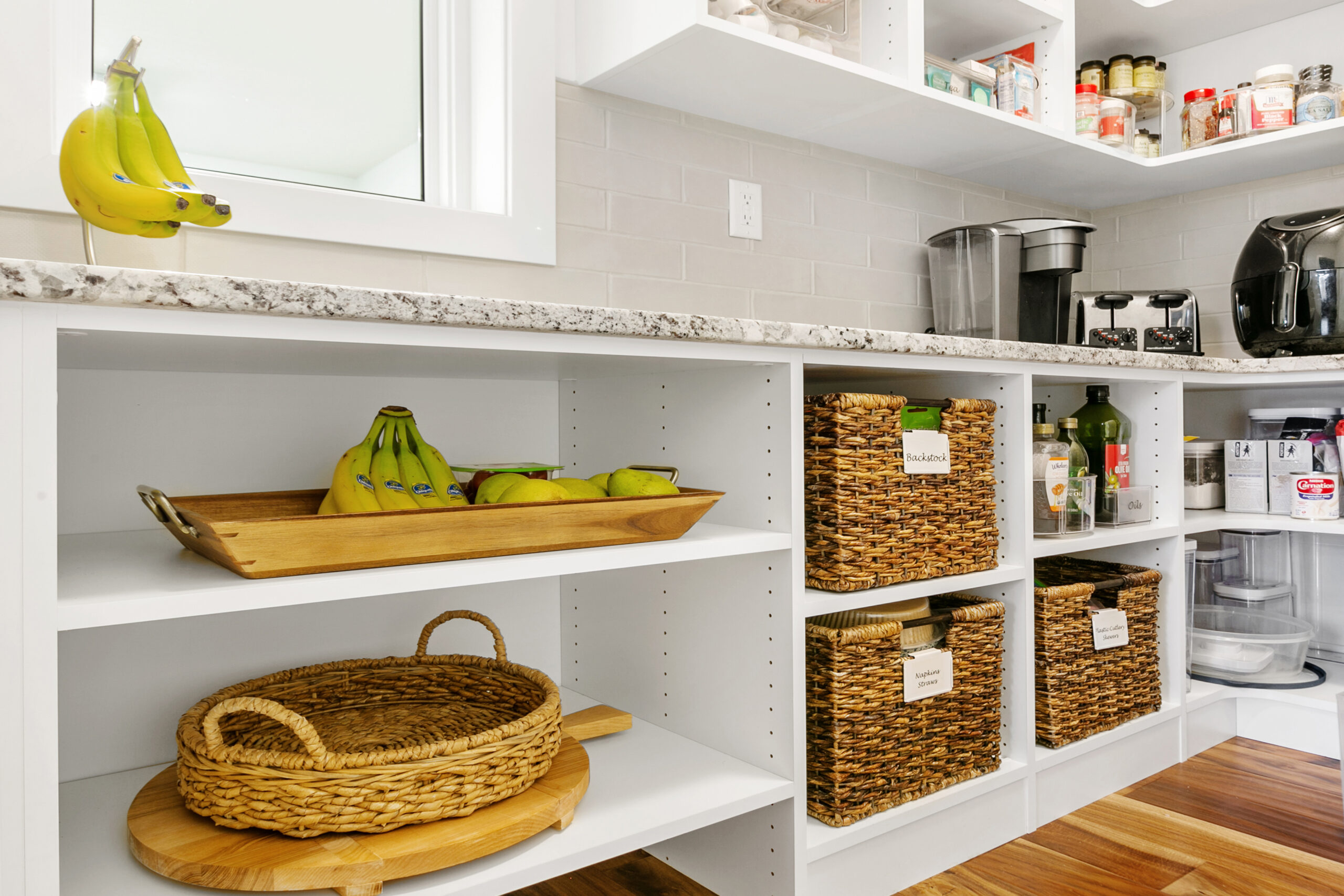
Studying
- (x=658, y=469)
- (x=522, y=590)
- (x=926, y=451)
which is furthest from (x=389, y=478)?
(x=926, y=451)

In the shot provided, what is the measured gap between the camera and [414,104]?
157cm

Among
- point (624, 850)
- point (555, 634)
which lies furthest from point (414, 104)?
point (624, 850)

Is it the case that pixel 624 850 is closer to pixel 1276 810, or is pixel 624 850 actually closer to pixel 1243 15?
pixel 1276 810

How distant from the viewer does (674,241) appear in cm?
171

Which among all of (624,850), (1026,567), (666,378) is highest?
(666,378)

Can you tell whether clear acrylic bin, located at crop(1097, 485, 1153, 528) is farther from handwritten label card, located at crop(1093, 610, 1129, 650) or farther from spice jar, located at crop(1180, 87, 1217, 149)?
spice jar, located at crop(1180, 87, 1217, 149)

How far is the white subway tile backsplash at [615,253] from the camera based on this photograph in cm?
157

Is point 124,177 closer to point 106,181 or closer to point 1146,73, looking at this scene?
point 106,181

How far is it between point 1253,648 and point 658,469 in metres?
1.52

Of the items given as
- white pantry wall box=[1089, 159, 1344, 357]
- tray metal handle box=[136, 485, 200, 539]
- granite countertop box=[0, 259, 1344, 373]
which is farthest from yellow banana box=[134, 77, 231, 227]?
white pantry wall box=[1089, 159, 1344, 357]

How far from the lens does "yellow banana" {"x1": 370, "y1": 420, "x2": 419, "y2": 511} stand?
107cm

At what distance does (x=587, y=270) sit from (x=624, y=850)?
96cm

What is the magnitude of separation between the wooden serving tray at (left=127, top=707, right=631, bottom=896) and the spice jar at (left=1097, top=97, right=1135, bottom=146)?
6.37ft

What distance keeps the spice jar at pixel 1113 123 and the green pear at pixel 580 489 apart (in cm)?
164
